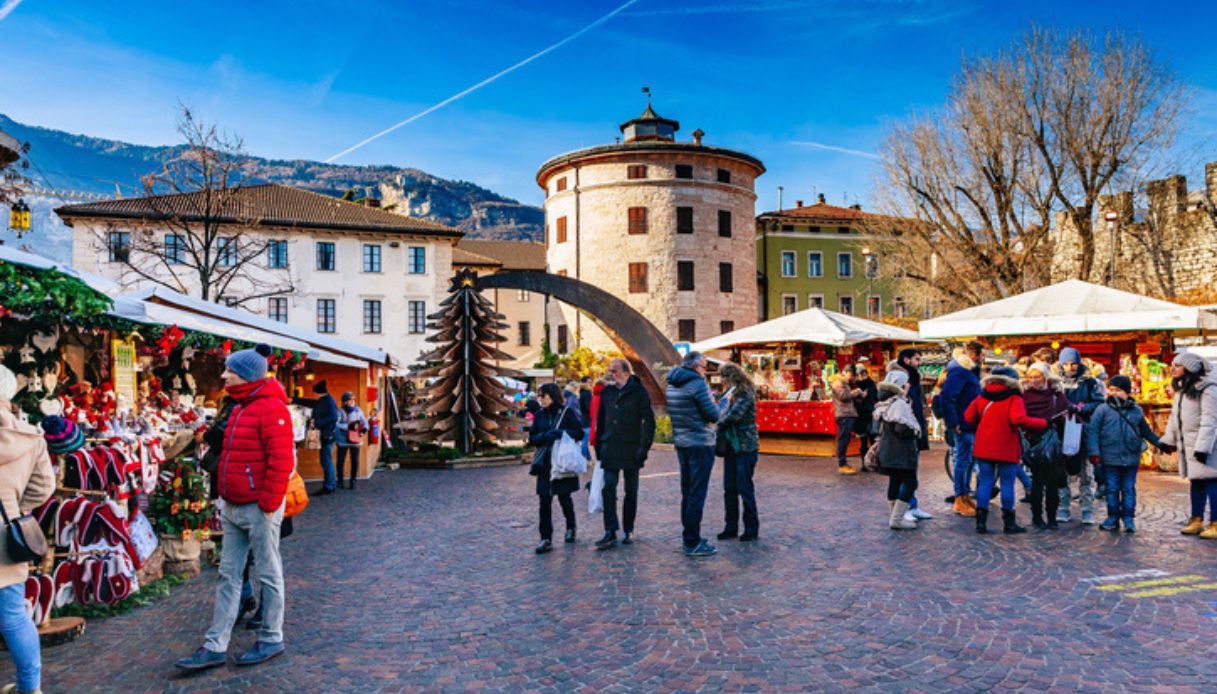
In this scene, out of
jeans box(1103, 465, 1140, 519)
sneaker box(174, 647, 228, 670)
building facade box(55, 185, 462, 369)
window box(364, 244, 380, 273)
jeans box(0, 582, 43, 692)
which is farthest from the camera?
window box(364, 244, 380, 273)

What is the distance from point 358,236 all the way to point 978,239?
29.8 m

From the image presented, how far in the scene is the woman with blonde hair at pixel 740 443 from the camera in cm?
805

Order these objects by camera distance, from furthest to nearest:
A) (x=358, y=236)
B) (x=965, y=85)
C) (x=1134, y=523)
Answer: (x=358, y=236) < (x=965, y=85) < (x=1134, y=523)

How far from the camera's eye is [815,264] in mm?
58844

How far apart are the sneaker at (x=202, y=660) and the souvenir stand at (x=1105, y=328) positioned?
39.1 feet

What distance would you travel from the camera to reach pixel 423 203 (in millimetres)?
199000

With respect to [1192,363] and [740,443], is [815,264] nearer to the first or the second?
[1192,363]

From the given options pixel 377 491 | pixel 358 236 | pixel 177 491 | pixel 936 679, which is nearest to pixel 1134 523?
pixel 936 679

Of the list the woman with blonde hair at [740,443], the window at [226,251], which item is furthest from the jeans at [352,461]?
the window at [226,251]

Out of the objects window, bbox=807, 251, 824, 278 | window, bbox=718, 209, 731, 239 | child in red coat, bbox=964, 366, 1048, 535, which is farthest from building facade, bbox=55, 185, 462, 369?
child in red coat, bbox=964, 366, 1048, 535

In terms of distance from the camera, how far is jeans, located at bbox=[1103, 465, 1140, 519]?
8.26 m

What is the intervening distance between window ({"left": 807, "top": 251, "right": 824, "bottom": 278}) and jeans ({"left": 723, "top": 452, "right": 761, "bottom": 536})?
52277 millimetres

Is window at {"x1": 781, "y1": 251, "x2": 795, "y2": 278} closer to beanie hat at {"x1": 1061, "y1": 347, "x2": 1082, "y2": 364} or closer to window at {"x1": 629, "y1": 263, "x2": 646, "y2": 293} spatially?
window at {"x1": 629, "y1": 263, "x2": 646, "y2": 293}

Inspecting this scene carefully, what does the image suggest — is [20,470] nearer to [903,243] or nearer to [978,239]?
[903,243]
